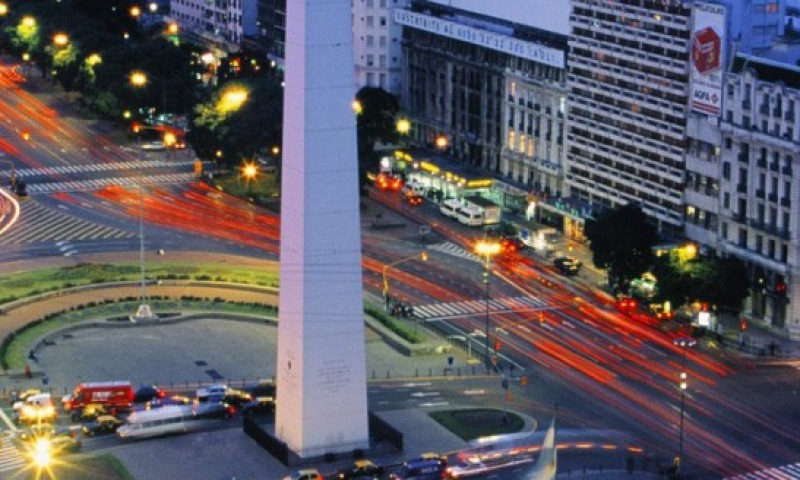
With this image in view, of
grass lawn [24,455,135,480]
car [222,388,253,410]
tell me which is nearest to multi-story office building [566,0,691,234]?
car [222,388,253,410]

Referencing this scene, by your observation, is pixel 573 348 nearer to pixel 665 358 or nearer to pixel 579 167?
pixel 665 358

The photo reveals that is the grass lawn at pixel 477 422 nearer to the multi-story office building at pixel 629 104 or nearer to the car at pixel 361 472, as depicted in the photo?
the car at pixel 361 472

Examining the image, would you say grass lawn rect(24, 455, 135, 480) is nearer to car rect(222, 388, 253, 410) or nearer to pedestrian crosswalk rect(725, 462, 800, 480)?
car rect(222, 388, 253, 410)

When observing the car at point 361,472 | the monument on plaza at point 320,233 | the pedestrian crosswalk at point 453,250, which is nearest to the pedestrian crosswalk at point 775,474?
the car at point 361,472

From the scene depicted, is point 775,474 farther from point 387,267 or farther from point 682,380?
point 387,267

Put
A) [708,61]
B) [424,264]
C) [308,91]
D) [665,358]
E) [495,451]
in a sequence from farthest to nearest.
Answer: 1. [424,264]
2. [708,61]
3. [665,358]
4. [495,451]
5. [308,91]

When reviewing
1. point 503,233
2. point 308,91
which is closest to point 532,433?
point 308,91
